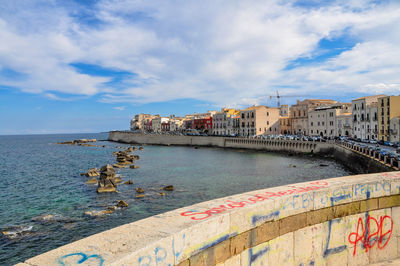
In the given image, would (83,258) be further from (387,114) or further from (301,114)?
(301,114)

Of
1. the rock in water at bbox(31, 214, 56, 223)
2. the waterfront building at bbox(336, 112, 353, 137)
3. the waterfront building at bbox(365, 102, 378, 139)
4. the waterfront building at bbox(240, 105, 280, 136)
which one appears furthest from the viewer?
the waterfront building at bbox(240, 105, 280, 136)

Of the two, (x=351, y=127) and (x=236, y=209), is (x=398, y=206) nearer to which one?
(x=236, y=209)

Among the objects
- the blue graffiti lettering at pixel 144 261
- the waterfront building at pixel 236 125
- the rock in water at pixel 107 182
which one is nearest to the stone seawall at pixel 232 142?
the waterfront building at pixel 236 125

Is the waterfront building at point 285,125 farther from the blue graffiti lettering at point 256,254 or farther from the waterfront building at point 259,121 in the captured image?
the blue graffiti lettering at point 256,254

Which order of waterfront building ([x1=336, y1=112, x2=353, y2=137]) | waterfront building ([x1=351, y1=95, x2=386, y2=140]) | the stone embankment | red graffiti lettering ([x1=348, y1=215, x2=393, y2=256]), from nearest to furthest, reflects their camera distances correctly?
red graffiti lettering ([x1=348, y1=215, x2=393, y2=256]), the stone embankment, waterfront building ([x1=351, y1=95, x2=386, y2=140]), waterfront building ([x1=336, y1=112, x2=353, y2=137])

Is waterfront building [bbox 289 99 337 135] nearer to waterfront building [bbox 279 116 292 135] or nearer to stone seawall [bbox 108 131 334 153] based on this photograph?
waterfront building [bbox 279 116 292 135]

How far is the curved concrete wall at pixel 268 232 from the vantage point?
3896mm

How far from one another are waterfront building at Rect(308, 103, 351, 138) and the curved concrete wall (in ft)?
281

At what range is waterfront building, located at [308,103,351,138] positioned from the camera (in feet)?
280

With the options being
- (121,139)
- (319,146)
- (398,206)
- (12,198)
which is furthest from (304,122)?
(398,206)

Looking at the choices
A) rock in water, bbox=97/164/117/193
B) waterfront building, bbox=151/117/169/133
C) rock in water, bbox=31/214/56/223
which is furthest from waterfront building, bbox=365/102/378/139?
waterfront building, bbox=151/117/169/133

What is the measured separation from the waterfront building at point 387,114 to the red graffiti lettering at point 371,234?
215 ft

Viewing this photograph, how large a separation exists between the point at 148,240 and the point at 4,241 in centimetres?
1666

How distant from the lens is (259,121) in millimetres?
101062
